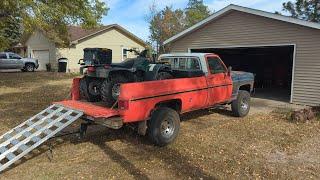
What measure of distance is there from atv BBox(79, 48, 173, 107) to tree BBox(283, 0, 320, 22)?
32.9 metres

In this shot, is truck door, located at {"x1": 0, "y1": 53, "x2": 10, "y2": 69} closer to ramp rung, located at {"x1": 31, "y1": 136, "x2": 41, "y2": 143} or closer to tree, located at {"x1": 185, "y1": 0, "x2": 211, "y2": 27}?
tree, located at {"x1": 185, "y1": 0, "x2": 211, "y2": 27}

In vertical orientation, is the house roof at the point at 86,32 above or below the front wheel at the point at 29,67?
above

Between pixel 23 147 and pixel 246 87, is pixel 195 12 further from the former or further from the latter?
pixel 23 147

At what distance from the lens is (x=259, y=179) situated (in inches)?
233

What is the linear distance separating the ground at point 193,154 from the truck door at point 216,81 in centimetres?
77

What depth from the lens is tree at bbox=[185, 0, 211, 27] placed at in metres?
50.0

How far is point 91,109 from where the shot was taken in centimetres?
729

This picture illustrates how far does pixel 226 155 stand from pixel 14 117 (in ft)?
21.7

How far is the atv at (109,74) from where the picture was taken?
7653 millimetres

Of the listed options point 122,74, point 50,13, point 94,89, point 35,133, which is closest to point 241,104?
point 122,74

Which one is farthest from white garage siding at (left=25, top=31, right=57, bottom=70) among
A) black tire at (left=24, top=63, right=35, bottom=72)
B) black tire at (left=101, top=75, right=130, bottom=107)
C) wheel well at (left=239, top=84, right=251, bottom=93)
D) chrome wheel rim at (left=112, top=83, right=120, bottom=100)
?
chrome wheel rim at (left=112, top=83, right=120, bottom=100)

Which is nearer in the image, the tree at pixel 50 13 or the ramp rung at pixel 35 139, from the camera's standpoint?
the ramp rung at pixel 35 139

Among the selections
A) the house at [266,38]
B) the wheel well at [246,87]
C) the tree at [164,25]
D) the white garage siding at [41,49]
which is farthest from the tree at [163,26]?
the wheel well at [246,87]

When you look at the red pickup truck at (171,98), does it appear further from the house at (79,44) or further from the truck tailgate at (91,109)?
the house at (79,44)
